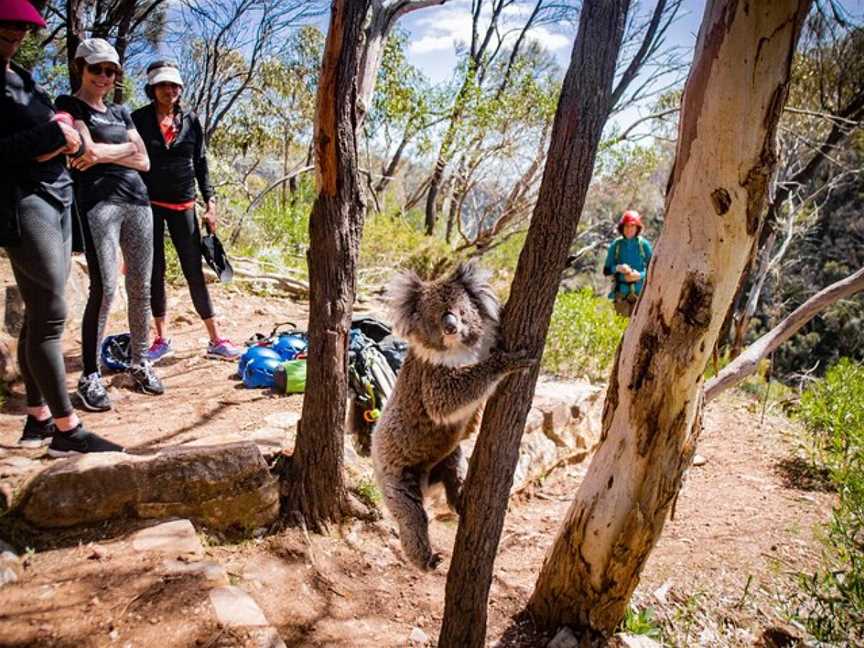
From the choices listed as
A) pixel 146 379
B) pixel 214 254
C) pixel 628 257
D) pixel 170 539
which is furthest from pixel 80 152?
pixel 628 257

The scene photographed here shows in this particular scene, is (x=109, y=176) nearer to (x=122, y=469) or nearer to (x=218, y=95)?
(x=122, y=469)

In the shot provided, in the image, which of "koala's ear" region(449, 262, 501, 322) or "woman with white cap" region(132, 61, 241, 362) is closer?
"koala's ear" region(449, 262, 501, 322)

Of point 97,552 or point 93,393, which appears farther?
point 93,393

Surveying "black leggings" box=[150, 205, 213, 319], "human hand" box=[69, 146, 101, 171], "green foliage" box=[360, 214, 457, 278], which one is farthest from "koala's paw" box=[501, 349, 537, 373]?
"green foliage" box=[360, 214, 457, 278]

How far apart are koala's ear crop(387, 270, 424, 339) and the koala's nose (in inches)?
13.2

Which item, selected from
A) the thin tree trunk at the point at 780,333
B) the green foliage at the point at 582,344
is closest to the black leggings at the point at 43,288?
the thin tree trunk at the point at 780,333

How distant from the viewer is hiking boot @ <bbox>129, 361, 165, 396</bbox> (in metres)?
3.61

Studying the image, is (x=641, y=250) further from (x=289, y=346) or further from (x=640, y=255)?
(x=289, y=346)

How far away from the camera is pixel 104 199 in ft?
9.69

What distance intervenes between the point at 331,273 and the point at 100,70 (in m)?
1.67

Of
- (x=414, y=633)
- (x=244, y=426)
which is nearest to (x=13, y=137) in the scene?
(x=244, y=426)

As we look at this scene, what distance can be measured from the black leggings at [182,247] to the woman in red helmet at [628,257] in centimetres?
383

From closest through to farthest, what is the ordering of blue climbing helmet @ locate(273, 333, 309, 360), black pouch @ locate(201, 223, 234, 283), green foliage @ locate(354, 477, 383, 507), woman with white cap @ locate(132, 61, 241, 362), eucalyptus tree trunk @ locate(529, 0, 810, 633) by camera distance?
eucalyptus tree trunk @ locate(529, 0, 810, 633) → green foliage @ locate(354, 477, 383, 507) → woman with white cap @ locate(132, 61, 241, 362) → black pouch @ locate(201, 223, 234, 283) → blue climbing helmet @ locate(273, 333, 309, 360)

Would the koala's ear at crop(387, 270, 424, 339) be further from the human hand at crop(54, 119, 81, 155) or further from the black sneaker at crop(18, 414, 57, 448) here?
the black sneaker at crop(18, 414, 57, 448)
